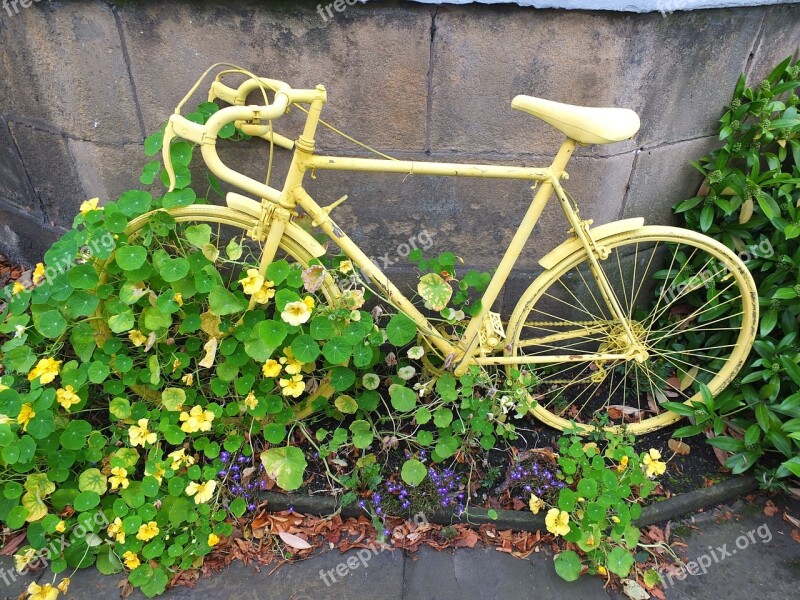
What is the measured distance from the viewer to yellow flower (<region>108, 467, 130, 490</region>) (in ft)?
7.55

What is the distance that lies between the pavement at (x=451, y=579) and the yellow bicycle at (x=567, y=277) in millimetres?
749

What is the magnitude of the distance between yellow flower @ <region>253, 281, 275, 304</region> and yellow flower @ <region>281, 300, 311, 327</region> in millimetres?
127

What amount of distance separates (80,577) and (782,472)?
3443 mm

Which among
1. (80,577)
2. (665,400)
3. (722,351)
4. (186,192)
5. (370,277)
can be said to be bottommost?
(80,577)

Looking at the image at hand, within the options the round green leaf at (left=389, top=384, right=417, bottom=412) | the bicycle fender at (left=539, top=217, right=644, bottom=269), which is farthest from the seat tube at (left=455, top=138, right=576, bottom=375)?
the round green leaf at (left=389, top=384, right=417, bottom=412)

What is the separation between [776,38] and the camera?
2.69 m

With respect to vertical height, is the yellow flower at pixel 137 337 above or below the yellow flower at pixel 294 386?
above

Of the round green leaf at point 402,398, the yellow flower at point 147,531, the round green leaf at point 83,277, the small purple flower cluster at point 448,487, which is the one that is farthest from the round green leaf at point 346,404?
the round green leaf at point 83,277

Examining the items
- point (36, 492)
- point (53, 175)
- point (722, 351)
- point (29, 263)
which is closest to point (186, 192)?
point (53, 175)

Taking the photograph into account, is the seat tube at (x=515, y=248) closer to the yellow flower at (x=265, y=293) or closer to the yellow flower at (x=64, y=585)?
the yellow flower at (x=265, y=293)

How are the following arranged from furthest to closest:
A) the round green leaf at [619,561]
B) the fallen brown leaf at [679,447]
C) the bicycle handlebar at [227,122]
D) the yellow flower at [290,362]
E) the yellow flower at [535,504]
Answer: the fallen brown leaf at [679,447]
the yellow flower at [535,504]
the yellow flower at [290,362]
the round green leaf at [619,561]
the bicycle handlebar at [227,122]

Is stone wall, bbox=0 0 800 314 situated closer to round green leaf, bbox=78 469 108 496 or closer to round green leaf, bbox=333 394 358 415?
round green leaf, bbox=333 394 358 415

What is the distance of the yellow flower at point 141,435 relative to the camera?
2.35m

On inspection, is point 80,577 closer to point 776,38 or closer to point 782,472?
point 782,472
